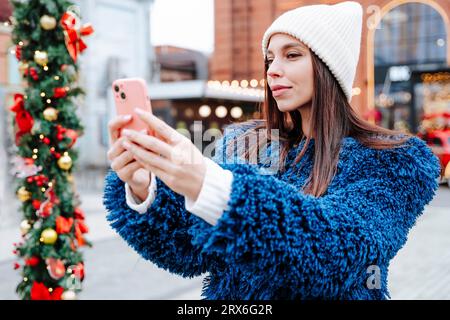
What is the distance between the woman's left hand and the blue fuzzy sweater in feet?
0.19

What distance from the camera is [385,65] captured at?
39.5 ft

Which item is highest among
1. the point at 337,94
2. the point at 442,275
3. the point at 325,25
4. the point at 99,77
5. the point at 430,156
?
the point at 99,77

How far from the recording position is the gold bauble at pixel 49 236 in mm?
2516

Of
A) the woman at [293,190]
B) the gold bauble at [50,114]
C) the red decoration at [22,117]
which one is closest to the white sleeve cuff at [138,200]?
the woman at [293,190]

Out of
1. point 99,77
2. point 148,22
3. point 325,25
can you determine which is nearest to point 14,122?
point 325,25

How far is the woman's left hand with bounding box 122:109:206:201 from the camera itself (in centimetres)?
65

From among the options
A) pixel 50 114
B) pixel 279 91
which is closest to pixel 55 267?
pixel 50 114

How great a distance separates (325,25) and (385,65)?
11.9 meters

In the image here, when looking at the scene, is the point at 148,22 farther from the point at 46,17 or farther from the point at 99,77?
the point at 46,17

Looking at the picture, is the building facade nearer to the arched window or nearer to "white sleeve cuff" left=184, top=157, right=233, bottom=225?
the arched window

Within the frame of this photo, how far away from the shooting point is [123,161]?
76 centimetres

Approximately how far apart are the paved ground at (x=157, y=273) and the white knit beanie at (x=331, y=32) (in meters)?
2.66

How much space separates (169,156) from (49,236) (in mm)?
2079

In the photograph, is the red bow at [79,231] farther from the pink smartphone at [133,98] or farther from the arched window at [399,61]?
the arched window at [399,61]
